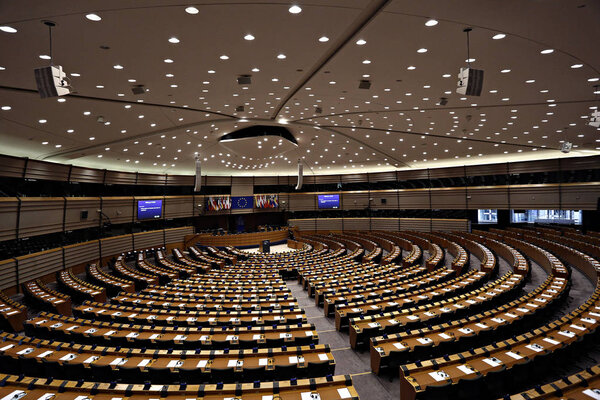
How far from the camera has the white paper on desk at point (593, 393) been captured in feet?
13.9

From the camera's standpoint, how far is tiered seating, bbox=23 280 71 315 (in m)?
10.6

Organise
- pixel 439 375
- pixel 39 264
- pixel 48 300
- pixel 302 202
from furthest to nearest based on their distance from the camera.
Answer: pixel 302 202
pixel 39 264
pixel 48 300
pixel 439 375

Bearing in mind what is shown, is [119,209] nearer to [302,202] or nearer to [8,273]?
[8,273]

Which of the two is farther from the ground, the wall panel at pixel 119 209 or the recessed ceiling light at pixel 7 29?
the recessed ceiling light at pixel 7 29

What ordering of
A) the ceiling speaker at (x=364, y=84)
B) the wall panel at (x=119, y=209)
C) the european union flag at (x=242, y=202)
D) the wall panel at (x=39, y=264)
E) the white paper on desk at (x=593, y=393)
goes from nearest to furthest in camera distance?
the white paper on desk at (x=593, y=393) < the ceiling speaker at (x=364, y=84) < the wall panel at (x=39, y=264) < the wall panel at (x=119, y=209) < the european union flag at (x=242, y=202)

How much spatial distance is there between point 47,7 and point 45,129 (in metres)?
9.24

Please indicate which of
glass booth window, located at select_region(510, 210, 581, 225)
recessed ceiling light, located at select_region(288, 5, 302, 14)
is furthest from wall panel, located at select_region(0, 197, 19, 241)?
glass booth window, located at select_region(510, 210, 581, 225)

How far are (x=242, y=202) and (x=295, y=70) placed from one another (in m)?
24.1

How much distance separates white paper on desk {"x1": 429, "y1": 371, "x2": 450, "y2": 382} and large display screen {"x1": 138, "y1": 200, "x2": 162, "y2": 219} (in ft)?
78.4

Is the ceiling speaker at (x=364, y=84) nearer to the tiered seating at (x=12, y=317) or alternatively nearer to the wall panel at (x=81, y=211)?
the tiered seating at (x=12, y=317)

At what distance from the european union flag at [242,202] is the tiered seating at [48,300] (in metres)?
18.8

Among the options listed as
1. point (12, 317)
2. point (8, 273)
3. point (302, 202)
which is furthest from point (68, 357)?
point (302, 202)

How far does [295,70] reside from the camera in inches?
303

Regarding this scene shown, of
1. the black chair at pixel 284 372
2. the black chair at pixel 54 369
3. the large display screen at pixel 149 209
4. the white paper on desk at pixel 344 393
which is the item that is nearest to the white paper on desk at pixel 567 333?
the white paper on desk at pixel 344 393
